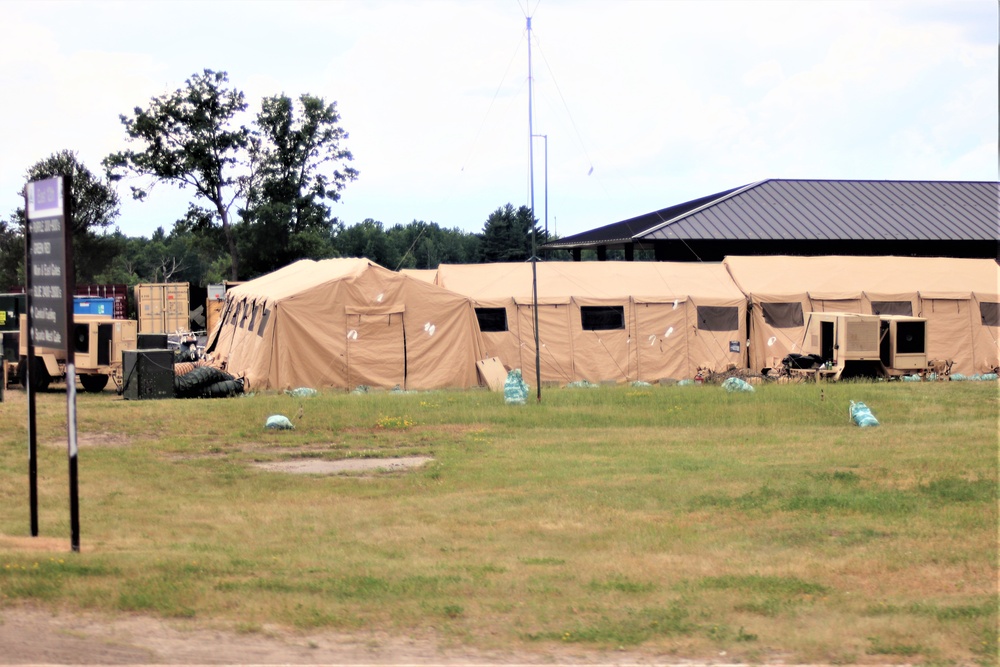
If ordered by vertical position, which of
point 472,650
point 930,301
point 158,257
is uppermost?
point 158,257

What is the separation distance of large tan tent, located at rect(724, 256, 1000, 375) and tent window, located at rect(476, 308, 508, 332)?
22.5 feet

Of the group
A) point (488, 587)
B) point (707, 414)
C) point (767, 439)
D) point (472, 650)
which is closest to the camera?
point (472, 650)

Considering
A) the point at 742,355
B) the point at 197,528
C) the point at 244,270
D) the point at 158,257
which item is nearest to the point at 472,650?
the point at 197,528

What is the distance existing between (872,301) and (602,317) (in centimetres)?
774

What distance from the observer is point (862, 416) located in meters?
17.2

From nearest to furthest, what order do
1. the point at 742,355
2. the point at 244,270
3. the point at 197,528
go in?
the point at 197,528 → the point at 742,355 → the point at 244,270

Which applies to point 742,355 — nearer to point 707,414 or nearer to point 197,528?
point 707,414

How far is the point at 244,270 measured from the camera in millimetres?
54969

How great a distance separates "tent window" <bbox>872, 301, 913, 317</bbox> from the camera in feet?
96.5

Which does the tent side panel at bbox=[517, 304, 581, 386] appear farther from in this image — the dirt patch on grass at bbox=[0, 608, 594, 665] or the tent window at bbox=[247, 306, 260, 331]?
the dirt patch on grass at bbox=[0, 608, 594, 665]

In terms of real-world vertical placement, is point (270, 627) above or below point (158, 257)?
below

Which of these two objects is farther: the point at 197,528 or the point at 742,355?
the point at 742,355

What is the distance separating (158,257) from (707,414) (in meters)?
85.1

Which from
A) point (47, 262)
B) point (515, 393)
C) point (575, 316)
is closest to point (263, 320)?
point (575, 316)
